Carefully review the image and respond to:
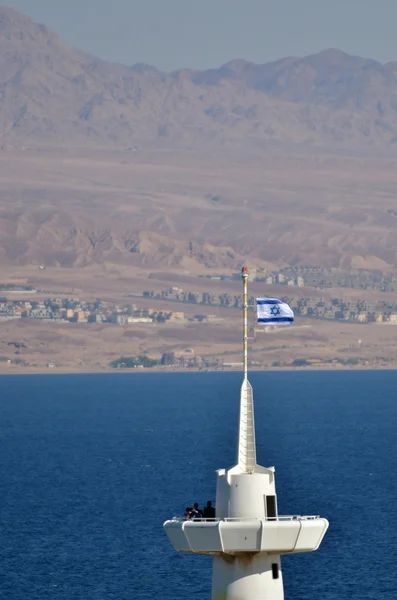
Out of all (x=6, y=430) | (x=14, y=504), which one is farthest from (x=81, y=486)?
(x=6, y=430)

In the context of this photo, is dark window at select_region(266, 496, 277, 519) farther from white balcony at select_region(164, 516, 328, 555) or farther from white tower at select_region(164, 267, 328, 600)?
white balcony at select_region(164, 516, 328, 555)

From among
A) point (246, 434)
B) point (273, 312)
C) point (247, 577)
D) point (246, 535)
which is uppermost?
point (273, 312)

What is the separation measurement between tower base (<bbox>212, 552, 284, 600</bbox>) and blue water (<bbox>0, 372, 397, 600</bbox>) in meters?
35.1

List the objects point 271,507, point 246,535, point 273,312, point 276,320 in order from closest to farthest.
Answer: point 246,535
point 271,507
point 276,320
point 273,312

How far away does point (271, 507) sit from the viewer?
23.6m

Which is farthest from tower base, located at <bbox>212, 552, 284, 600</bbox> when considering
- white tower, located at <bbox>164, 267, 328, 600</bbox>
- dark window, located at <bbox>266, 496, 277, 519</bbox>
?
dark window, located at <bbox>266, 496, 277, 519</bbox>

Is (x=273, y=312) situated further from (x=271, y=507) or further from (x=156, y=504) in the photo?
(x=156, y=504)

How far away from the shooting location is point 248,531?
904 inches

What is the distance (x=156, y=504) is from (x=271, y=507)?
77441mm

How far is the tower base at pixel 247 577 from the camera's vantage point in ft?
76.6

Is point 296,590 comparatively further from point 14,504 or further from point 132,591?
point 14,504

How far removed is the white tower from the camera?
915 inches

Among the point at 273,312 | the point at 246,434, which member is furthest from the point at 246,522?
the point at 273,312

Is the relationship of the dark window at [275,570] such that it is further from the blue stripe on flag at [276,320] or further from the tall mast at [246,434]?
the blue stripe on flag at [276,320]
